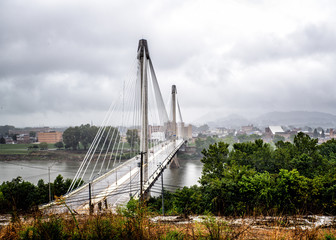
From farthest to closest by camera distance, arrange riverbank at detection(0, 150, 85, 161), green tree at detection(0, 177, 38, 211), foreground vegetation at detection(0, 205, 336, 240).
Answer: riverbank at detection(0, 150, 85, 161)
green tree at detection(0, 177, 38, 211)
foreground vegetation at detection(0, 205, 336, 240)

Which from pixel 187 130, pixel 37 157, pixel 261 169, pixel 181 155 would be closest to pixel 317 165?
pixel 261 169

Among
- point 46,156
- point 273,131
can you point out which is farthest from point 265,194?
point 273,131

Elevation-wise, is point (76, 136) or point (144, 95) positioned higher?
point (144, 95)

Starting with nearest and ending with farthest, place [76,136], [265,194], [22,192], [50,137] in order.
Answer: [265,194] < [22,192] < [76,136] < [50,137]

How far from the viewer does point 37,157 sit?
1419 inches

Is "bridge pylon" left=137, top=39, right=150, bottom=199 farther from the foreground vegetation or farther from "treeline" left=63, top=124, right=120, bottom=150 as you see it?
"treeline" left=63, top=124, right=120, bottom=150

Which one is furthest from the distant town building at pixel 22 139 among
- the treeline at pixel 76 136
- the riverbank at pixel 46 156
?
the treeline at pixel 76 136

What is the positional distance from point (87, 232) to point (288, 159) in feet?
49.4

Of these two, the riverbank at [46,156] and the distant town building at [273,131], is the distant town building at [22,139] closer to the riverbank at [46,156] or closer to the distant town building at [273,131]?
the riverbank at [46,156]

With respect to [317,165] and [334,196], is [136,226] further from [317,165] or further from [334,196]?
[317,165]

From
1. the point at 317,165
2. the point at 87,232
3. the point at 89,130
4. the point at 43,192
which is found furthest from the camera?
the point at 89,130

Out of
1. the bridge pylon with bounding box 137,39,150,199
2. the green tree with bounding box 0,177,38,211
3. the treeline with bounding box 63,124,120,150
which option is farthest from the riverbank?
the green tree with bounding box 0,177,38,211

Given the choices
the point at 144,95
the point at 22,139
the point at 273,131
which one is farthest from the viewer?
the point at 273,131

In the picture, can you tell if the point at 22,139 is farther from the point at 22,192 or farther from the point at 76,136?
the point at 22,192
